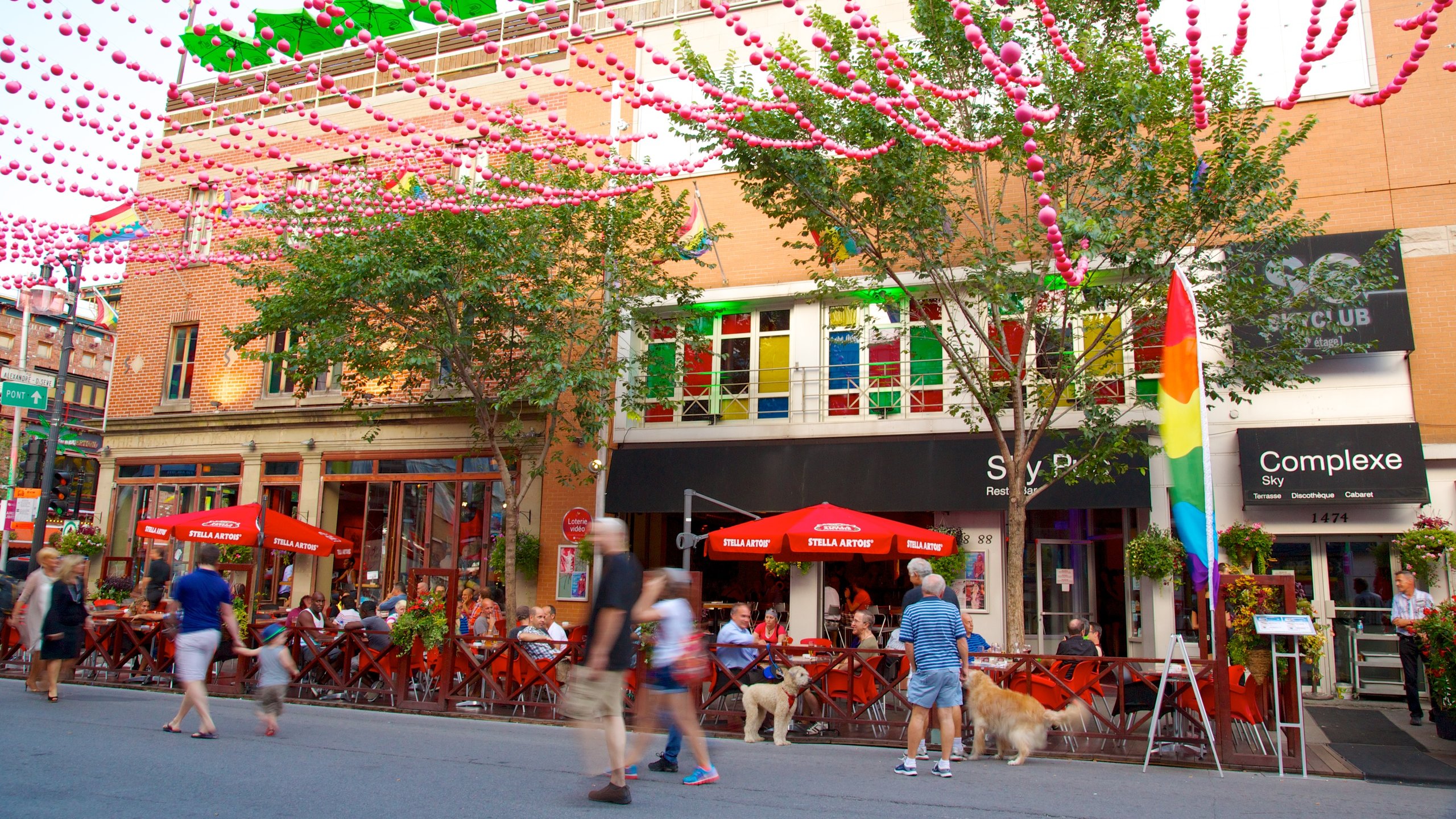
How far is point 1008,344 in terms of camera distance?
15.9 m

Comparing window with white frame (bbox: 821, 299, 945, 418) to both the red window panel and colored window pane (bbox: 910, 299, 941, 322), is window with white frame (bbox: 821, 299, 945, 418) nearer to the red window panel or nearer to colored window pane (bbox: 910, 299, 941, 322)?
colored window pane (bbox: 910, 299, 941, 322)

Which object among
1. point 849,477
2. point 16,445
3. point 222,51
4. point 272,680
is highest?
point 222,51

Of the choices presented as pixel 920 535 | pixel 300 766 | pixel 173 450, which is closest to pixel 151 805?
pixel 300 766

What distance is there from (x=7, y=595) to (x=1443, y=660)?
60.8 ft

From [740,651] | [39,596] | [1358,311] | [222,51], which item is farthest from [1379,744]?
[222,51]

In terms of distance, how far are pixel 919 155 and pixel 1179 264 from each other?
4.03m

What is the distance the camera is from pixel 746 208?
57.7 ft

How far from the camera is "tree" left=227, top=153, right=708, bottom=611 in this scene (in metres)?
14.7

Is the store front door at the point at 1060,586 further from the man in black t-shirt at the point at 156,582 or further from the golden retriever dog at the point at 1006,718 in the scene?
the man in black t-shirt at the point at 156,582

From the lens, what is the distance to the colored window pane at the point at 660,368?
52.3ft

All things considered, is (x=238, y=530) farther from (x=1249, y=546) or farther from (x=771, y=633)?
(x=1249, y=546)

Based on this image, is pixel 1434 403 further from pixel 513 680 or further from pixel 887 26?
pixel 513 680

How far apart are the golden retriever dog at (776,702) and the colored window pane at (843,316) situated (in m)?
8.43

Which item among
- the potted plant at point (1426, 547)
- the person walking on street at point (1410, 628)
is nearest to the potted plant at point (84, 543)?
the person walking on street at point (1410, 628)
